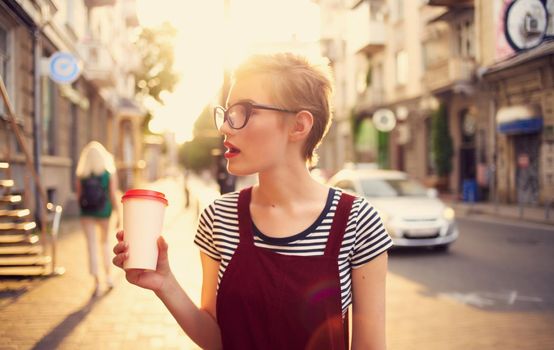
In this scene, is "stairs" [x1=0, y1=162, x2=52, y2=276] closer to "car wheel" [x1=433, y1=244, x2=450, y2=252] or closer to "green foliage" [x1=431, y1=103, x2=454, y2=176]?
"car wheel" [x1=433, y1=244, x2=450, y2=252]

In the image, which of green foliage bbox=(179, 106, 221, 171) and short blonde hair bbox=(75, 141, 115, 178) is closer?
short blonde hair bbox=(75, 141, 115, 178)

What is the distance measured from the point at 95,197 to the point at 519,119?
58.7 feet

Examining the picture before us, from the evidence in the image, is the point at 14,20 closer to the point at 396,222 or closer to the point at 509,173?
the point at 396,222

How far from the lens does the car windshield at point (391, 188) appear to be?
35.8 feet

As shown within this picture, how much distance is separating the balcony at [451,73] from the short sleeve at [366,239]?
23490 mm

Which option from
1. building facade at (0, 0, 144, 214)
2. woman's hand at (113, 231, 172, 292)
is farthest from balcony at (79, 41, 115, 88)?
woman's hand at (113, 231, 172, 292)

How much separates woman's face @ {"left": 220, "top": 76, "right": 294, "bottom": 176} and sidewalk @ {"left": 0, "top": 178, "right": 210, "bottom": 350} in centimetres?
346

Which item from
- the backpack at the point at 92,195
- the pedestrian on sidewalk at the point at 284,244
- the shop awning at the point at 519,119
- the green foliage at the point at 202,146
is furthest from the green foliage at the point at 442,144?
the green foliage at the point at 202,146

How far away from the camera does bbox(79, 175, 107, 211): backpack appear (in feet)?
23.5

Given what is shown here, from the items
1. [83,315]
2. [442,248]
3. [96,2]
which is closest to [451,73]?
[96,2]

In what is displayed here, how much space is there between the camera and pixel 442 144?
26.4 meters

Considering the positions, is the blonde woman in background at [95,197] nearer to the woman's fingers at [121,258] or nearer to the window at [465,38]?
the woman's fingers at [121,258]

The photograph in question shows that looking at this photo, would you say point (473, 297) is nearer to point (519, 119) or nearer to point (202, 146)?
point (519, 119)

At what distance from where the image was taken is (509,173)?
875 inches
